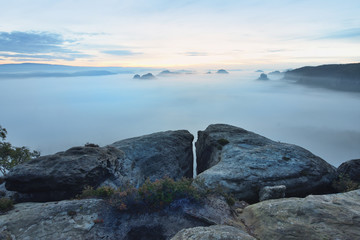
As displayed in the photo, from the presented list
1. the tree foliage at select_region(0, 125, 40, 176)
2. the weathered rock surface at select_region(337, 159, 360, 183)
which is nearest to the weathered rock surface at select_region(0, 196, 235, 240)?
the weathered rock surface at select_region(337, 159, 360, 183)

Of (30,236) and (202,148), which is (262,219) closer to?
(30,236)

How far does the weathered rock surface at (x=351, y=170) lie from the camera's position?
2630 cm

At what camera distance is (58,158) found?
2294cm

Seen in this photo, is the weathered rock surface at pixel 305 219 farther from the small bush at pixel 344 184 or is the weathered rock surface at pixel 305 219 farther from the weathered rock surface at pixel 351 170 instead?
the weathered rock surface at pixel 351 170

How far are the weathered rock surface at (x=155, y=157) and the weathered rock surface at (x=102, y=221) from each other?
1232 centimetres

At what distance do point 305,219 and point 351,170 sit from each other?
2004 centimetres

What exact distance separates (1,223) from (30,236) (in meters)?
3.00

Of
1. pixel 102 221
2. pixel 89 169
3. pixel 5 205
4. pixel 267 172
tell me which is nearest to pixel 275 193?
pixel 267 172

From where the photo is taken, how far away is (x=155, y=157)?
34.4m

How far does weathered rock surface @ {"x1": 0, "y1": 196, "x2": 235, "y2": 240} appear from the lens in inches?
501

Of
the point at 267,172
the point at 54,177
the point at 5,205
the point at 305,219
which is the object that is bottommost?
the point at 267,172

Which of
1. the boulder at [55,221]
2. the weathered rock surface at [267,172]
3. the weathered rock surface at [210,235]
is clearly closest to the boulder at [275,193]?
the weathered rock surface at [267,172]

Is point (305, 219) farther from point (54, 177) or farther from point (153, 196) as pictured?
point (54, 177)

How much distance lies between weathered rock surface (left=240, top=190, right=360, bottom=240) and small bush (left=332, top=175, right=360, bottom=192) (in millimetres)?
10747
